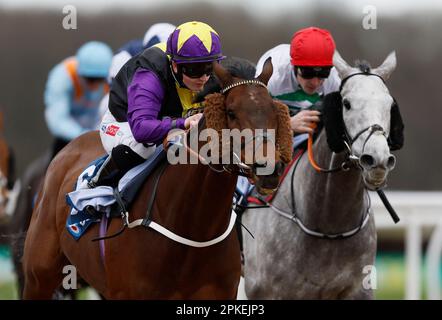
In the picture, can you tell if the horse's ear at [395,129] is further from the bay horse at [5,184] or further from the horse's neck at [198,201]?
the bay horse at [5,184]

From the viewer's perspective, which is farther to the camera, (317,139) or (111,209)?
(317,139)

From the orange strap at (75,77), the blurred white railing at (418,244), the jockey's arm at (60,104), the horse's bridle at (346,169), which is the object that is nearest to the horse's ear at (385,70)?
the horse's bridle at (346,169)

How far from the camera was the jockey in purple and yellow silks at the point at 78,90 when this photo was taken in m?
8.54

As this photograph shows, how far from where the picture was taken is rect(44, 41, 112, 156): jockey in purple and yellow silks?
28.0 feet

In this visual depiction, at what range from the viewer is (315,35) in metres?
5.93

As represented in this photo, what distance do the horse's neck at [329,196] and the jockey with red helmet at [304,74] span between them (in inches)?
8.7

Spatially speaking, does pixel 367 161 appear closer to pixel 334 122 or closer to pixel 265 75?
pixel 334 122

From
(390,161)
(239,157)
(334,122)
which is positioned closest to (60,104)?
(334,122)

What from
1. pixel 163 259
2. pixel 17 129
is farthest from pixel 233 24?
pixel 163 259

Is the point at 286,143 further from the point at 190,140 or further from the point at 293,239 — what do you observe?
the point at 293,239

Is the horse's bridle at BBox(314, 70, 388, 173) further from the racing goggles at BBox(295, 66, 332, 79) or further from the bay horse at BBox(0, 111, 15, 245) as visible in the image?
the bay horse at BBox(0, 111, 15, 245)

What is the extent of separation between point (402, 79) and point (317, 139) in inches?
564

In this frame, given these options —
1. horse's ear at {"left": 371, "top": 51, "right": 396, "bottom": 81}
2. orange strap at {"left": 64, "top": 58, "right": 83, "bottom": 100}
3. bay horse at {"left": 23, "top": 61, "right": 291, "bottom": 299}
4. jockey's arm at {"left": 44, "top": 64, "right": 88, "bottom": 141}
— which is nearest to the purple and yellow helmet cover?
bay horse at {"left": 23, "top": 61, "right": 291, "bottom": 299}

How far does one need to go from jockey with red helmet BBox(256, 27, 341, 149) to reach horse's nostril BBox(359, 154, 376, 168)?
25.9 inches
